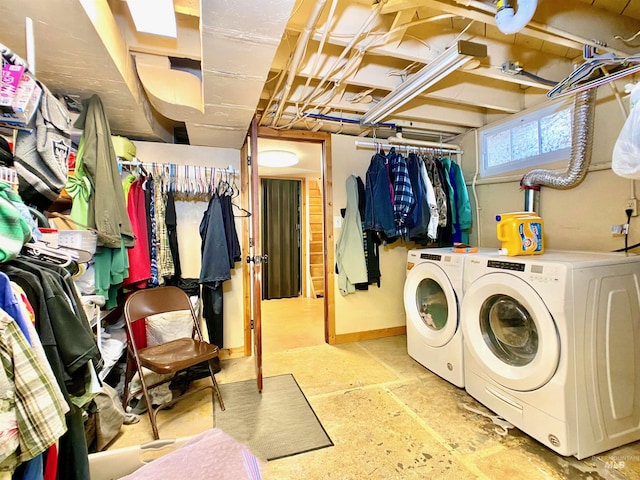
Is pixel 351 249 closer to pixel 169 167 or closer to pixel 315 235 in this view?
pixel 169 167

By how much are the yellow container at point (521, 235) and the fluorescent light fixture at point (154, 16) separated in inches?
81.8

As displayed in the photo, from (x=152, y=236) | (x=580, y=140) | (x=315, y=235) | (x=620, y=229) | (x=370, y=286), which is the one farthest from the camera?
(x=315, y=235)

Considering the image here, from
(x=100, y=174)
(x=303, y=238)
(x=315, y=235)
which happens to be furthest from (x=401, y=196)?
(x=303, y=238)

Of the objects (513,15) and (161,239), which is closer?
(513,15)

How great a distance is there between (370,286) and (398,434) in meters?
1.61

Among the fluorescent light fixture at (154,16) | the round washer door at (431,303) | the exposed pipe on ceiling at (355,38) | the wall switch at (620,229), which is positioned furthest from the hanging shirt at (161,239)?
the wall switch at (620,229)

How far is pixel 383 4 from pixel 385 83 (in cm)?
87

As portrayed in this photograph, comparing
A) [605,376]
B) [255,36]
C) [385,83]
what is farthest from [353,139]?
[605,376]

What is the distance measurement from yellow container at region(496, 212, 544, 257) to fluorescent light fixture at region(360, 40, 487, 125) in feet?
3.20

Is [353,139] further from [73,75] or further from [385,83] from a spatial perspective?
[73,75]

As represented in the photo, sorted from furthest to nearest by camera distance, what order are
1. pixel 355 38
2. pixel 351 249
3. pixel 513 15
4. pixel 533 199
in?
pixel 351 249
pixel 533 199
pixel 355 38
pixel 513 15

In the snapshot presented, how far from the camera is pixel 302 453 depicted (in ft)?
5.14

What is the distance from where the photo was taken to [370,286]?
3172 millimetres

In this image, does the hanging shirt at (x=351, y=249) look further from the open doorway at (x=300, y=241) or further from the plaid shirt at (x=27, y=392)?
the plaid shirt at (x=27, y=392)
